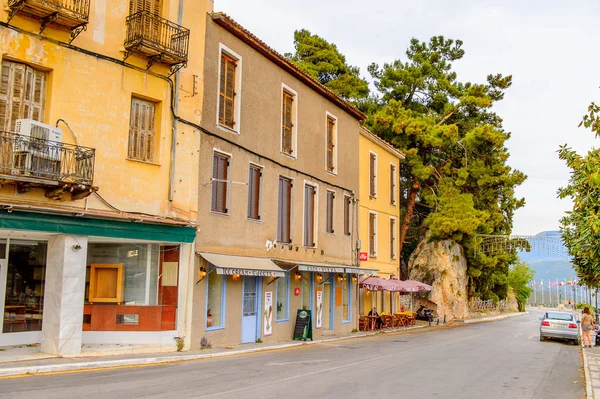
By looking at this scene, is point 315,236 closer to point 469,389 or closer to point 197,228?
point 197,228

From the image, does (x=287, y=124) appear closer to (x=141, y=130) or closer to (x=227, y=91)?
(x=227, y=91)

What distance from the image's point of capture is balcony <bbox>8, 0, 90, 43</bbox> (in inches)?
547

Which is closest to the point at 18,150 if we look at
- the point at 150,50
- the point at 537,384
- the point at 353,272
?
the point at 150,50

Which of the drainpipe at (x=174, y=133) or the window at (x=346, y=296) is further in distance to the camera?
the window at (x=346, y=296)

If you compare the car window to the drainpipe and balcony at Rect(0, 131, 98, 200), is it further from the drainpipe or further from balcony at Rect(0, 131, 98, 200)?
balcony at Rect(0, 131, 98, 200)

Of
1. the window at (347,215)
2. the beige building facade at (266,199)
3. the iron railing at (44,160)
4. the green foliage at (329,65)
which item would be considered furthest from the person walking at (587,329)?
the green foliage at (329,65)

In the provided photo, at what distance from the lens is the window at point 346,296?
2917 centimetres

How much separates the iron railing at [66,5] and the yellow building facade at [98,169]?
0.03m

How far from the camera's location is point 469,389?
12.4 m

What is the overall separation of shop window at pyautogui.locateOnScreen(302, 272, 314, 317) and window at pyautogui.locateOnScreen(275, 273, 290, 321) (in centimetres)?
160

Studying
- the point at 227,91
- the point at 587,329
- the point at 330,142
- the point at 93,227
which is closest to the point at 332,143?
the point at 330,142

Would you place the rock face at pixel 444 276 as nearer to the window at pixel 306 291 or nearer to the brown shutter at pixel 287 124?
the window at pixel 306 291

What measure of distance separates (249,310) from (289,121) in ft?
28.2

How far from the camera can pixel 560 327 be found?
26.8 m
